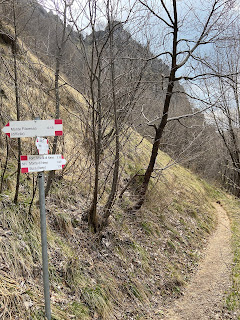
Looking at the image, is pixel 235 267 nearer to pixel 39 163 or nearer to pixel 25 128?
pixel 39 163

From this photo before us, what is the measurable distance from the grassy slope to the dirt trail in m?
0.23

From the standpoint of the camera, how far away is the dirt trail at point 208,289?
192 inches

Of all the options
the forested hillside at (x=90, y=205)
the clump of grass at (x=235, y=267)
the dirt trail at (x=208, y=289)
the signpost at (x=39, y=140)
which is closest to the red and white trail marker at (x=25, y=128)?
the signpost at (x=39, y=140)

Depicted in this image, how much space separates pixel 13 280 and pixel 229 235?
8.49m

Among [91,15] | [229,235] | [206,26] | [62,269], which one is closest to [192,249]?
[229,235]

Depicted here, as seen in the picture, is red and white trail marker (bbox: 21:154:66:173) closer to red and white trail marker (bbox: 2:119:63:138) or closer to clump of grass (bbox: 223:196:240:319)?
red and white trail marker (bbox: 2:119:63:138)

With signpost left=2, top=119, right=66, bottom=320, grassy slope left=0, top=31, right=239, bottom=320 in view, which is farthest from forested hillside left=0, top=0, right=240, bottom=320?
signpost left=2, top=119, right=66, bottom=320

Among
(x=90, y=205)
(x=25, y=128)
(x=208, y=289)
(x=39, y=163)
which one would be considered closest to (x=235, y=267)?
(x=208, y=289)

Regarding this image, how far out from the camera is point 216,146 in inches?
937

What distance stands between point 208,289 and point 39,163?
5.03m

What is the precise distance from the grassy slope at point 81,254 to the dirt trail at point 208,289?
0.76 feet

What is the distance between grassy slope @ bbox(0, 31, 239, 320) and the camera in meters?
3.53

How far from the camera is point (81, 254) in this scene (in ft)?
15.6

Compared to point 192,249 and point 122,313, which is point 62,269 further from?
point 192,249
